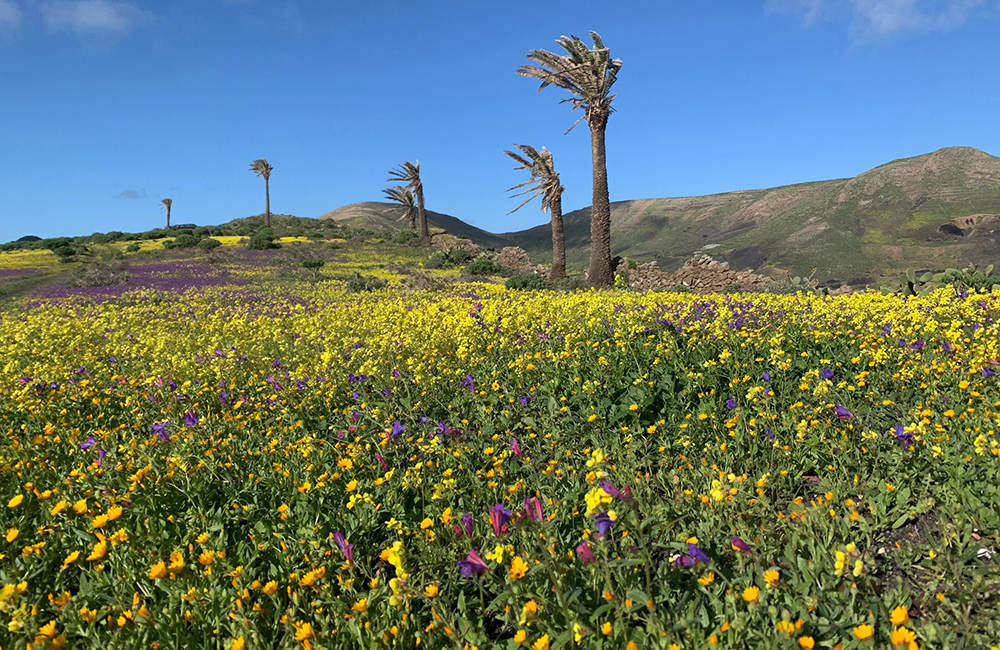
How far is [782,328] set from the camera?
6.47 meters

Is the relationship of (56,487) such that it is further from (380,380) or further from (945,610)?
(945,610)

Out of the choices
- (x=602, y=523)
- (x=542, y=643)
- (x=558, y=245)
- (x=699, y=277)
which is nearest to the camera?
(x=542, y=643)

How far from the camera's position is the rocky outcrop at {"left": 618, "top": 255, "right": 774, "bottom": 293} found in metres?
21.1

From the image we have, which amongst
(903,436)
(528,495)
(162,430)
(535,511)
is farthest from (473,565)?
(162,430)

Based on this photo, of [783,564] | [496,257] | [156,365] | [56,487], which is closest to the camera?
[783,564]

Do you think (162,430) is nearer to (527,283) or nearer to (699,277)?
(527,283)

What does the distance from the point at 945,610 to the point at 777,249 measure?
9589cm

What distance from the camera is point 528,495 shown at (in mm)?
3436

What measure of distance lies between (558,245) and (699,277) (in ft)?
26.7

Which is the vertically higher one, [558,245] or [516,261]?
[558,245]

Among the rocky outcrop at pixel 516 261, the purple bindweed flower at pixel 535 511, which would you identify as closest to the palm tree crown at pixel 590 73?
the rocky outcrop at pixel 516 261

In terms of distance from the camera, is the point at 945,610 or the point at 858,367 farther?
the point at 858,367

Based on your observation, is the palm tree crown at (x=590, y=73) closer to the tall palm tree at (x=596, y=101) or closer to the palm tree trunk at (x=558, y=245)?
the tall palm tree at (x=596, y=101)

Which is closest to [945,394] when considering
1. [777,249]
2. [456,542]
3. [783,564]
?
[783,564]
